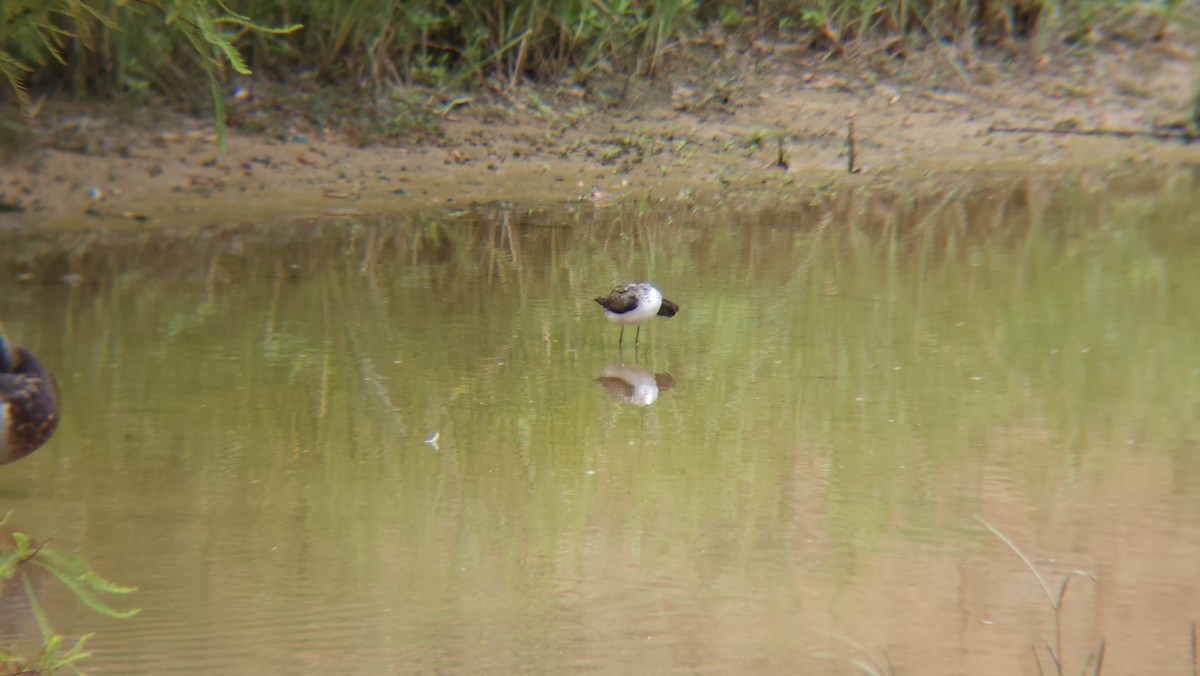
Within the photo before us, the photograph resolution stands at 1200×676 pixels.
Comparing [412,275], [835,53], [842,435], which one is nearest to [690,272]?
[412,275]

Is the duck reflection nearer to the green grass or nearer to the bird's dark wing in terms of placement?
the bird's dark wing

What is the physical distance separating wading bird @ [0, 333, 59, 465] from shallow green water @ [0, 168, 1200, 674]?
210 mm

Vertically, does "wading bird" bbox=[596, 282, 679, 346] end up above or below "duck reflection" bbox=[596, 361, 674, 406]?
above

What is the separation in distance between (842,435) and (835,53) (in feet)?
21.2

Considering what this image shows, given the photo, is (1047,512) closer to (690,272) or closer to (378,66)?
(690,272)

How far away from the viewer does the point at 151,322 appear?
20.0ft

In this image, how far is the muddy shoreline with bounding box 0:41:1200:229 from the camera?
8156mm

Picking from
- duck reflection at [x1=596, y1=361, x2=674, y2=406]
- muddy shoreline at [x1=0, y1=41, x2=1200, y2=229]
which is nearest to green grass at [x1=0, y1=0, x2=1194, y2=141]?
muddy shoreline at [x1=0, y1=41, x2=1200, y2=229]

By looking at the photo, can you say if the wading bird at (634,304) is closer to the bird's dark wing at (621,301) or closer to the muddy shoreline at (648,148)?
the bird's dark wing at (621,301)

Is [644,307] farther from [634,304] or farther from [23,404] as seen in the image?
[23,404]

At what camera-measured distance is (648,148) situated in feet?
30.0

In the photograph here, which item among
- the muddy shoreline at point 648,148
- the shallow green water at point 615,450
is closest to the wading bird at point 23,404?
the shallow green water at point 615,450

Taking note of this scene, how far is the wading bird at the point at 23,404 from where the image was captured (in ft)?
12.9

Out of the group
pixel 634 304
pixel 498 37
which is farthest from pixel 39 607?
pixel 498 37
